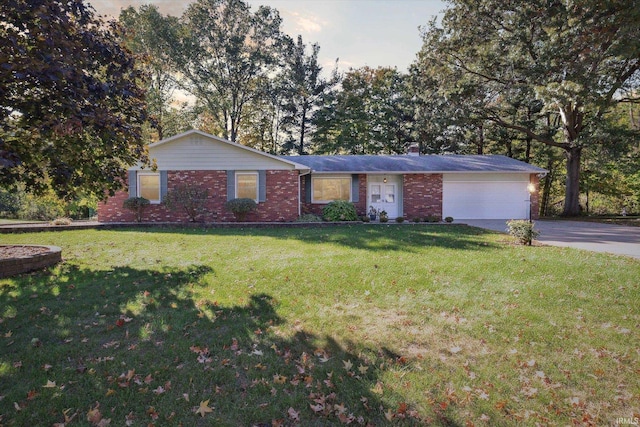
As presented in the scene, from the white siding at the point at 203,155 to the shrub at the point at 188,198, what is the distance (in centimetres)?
117

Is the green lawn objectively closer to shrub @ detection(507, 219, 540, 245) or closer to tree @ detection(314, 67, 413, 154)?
shrub @ detection(507, 219, 540, 245)

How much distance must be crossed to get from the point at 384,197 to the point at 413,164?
2.59 meters

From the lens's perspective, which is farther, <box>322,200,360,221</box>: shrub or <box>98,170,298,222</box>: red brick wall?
<box>322,200,360,221</box>: shrub

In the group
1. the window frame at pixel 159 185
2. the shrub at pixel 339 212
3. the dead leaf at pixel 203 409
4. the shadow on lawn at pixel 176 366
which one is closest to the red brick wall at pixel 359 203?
the shrub at pixel 339 212

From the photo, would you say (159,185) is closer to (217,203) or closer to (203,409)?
(217,203)

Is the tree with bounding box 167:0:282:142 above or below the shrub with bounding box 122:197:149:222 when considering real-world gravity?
above

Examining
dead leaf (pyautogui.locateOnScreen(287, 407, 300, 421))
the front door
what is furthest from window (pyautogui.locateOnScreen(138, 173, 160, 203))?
dead leaf (pyautogui.locateOnScreen(287, 407, 300, 421))

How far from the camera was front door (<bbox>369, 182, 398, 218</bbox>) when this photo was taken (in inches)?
688

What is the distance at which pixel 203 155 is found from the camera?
49.3ft

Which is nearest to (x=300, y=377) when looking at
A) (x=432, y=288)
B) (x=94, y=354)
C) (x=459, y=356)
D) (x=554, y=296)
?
(x=459, y=356)

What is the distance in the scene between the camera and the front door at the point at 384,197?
1747cm

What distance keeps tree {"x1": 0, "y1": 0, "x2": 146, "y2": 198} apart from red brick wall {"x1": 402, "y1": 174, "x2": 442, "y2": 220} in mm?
13191

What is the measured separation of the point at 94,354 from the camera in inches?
135

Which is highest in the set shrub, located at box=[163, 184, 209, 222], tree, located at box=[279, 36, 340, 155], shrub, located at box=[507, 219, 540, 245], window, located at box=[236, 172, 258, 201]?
tree, located at box=[279, 36, 340, 155]
